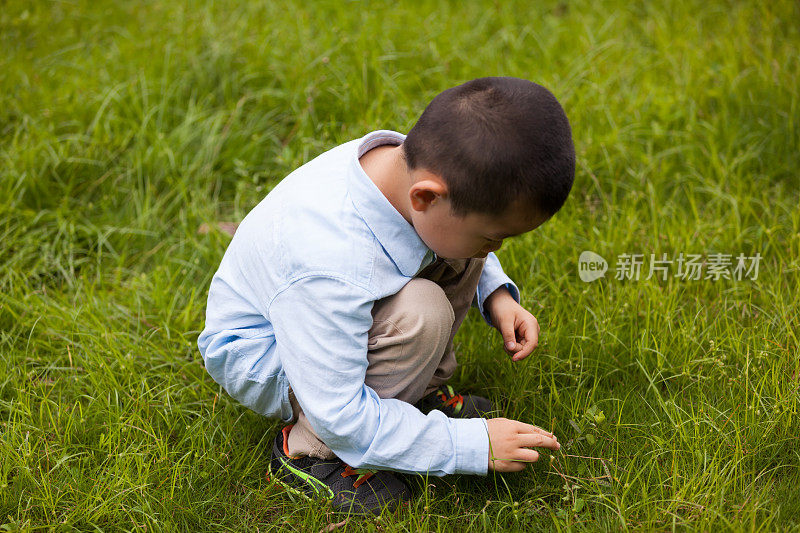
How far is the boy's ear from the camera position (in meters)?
1.56

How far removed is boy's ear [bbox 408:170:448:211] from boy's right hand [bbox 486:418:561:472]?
1.77 ft

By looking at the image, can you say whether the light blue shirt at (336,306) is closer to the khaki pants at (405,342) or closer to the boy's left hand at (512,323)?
the khaki pants at (405,342)

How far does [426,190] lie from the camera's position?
62.3 inches

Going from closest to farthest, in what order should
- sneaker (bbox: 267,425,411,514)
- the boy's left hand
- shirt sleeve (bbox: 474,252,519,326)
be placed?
sneaker (bbox: 267,425,411,514)
the boy's left hand
shirt sleeve (bbox: 474,252,519,326)

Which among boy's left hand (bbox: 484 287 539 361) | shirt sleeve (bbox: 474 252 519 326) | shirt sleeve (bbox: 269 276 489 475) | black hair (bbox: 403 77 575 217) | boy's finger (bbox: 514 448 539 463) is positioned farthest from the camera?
shirt sleeve (bbox: 474 252 519 326)

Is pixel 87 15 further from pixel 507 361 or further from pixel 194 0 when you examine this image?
pixel 507 361

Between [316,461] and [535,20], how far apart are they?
260 cm

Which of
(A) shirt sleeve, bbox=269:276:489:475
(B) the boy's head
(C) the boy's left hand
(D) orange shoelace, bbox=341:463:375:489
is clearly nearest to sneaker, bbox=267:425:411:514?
(D) orange shoelace, bbox=341:463:375:489

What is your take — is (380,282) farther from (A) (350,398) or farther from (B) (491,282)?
(B) (491,282)

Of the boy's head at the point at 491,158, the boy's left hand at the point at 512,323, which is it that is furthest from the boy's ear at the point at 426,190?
the boy's left hand at the point at 512,323

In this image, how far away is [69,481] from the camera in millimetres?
1920

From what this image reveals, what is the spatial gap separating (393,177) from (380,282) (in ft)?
0.75

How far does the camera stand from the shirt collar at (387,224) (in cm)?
168

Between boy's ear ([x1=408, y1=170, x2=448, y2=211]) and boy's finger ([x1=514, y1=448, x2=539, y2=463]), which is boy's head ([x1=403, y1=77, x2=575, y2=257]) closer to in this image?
boy's ear ([x1=408, y1=170, x2=448, y2=211])
